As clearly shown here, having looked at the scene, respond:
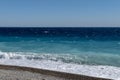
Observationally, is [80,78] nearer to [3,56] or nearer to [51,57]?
[51,57]

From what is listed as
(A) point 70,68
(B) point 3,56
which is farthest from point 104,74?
(B) point 3,56

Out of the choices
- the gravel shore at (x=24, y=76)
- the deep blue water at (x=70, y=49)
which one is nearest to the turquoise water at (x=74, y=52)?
the deep blue water at (x=70, y=49)

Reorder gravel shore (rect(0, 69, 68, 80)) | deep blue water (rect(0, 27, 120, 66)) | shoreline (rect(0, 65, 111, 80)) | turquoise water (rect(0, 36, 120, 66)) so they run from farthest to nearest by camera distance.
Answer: deep blue water (rect(0, 27, 120, 66)) < turquoise water (rect(0, 36, 120, 66)) < shoreline (rect(0, 65, 111, 80)) < gravel shore (rect(0, 69, 68, 80))

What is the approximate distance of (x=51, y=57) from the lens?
47.1ft

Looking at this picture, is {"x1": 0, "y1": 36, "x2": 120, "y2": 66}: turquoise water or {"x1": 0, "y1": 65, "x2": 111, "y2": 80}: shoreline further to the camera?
{"x1": 0, "y1": 36, "x2": 120, "y2": 66}: turquoise water

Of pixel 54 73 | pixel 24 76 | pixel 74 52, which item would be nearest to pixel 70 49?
pixel 74 52

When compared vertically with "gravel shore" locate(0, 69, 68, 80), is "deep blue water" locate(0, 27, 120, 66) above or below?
below

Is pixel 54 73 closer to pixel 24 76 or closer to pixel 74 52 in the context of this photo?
pixel 24 76

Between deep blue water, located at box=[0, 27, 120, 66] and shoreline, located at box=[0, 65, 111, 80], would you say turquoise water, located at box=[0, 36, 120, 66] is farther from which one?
shoreline, located at box=[0, 65, 111, 80]

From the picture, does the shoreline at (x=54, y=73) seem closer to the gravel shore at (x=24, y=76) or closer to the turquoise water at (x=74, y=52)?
the gravel shore at (x=24, y=76)

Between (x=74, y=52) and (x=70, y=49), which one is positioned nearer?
(x=74, y=52)

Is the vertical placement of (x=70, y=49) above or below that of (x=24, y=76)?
below

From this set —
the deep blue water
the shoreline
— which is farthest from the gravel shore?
the deep blue water

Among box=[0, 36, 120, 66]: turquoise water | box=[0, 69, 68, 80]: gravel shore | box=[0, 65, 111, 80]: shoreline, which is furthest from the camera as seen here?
box=[0, 36, 120, 66]: turquoise water
